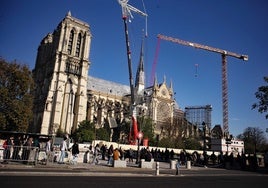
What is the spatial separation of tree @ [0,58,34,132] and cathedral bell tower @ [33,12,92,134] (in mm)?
29833

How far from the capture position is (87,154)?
2272 cm

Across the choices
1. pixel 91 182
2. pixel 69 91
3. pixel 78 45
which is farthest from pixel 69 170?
pixel 78 45

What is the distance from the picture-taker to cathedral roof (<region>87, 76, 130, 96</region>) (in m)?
93.3

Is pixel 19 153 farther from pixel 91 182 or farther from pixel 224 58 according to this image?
pixel 224 58

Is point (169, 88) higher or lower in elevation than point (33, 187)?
higher

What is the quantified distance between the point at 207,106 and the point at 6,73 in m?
100

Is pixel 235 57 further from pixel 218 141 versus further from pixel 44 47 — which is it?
pixel 44 47

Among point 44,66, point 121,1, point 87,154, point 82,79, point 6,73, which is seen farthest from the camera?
point 44,66

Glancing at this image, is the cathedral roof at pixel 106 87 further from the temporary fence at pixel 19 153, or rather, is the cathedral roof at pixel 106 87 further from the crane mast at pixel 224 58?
the temporary fence at pixel 19 153

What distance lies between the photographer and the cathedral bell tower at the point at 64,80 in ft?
218

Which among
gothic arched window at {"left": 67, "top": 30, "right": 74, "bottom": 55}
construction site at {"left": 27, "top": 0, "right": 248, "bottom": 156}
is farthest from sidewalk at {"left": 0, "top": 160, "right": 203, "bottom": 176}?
gothic arched window at {"left": 67, "top": 30, "right": 74, "bottom": 55}

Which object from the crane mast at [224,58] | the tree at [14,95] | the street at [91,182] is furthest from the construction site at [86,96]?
the street at [91,182]

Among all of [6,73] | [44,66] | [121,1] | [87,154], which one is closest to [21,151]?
[87,154]

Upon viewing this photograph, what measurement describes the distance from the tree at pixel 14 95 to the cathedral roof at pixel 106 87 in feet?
184
